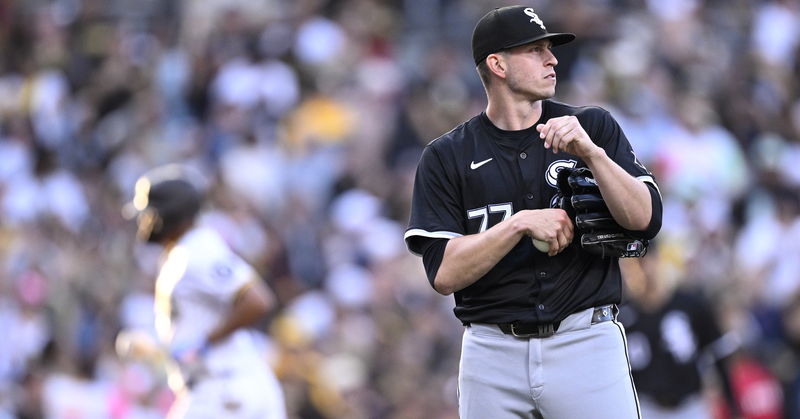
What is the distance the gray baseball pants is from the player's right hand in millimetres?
364

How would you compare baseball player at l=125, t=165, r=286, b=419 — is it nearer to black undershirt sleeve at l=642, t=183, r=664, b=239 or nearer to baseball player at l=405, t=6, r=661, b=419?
baseball player at l=405, t=6, r=661, b=419

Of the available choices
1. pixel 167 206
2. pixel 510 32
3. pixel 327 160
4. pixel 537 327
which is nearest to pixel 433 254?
pixel 537 327

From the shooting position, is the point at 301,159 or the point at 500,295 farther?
the point at 301,159

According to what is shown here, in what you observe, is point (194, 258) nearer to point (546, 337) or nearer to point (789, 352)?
point (546, 337)

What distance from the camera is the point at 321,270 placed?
14.9 meters

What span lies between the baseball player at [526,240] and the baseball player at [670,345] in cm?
418

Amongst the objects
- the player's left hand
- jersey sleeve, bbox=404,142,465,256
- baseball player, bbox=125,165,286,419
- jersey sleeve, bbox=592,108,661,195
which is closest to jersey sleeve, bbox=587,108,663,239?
jersey sleeve, bbox=592,108,661,195

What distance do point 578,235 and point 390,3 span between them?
43.0 ft

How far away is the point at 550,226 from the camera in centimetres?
543

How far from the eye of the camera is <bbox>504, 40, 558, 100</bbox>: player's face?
5750mm

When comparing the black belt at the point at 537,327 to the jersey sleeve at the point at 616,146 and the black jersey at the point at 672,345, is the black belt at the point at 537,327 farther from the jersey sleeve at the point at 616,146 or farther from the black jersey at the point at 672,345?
the black jersey at the point at 672,345

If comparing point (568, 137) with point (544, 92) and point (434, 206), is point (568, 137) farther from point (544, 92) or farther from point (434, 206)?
point (434, 206)

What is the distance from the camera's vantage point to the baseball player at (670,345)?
9789 mm

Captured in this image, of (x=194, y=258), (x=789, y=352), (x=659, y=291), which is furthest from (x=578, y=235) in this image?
(x=789, y=352)
